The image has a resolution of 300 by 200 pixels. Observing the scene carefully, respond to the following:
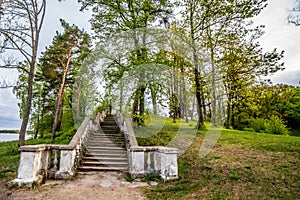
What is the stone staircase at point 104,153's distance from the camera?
625 centimetres

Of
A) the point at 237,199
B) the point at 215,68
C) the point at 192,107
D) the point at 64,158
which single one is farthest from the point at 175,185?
the point at 192,107

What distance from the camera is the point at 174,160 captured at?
518cm

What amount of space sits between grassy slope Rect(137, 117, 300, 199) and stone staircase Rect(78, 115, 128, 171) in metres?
2.06

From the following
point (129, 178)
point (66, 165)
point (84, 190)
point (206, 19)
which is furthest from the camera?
point (206, 19)

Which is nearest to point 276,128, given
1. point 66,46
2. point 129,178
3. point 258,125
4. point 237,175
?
point 258,125

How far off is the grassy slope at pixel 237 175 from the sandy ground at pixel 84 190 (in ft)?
1.61

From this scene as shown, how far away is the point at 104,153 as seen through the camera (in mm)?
7133

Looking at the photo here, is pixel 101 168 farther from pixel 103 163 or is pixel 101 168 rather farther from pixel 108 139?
pixel 108 139

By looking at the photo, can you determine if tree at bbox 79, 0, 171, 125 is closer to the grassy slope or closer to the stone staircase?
the stone staircase

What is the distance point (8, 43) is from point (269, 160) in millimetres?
12394

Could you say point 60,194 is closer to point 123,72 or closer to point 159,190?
point 159,190

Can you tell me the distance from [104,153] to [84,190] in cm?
277

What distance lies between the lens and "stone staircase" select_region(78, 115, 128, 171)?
6250 millimetres

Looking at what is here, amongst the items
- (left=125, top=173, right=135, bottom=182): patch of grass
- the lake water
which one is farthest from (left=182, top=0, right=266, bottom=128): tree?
the lake water
